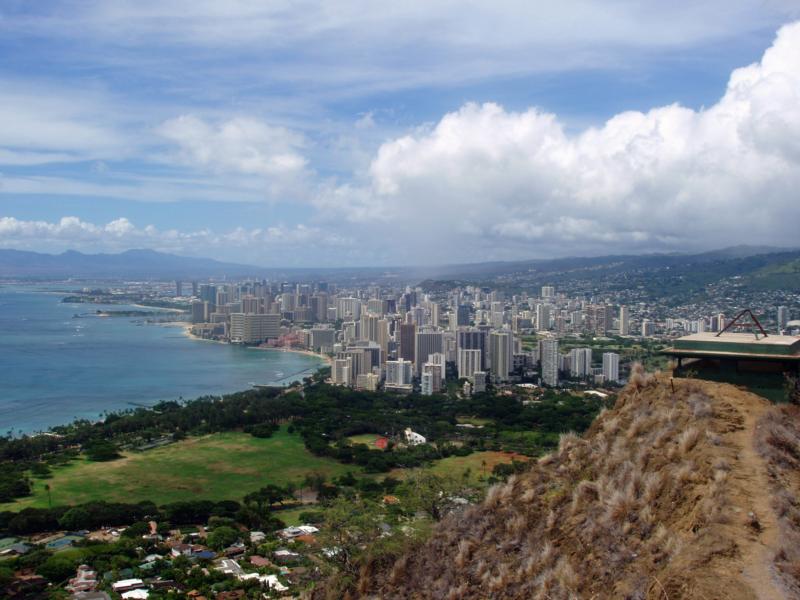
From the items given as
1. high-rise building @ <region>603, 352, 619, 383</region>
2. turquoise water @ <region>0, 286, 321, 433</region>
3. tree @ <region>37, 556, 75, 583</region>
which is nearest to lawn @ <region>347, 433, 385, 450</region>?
tree @ <region>37, 556, 75, 583</region>

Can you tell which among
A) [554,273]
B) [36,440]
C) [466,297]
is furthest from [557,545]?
[554,273]

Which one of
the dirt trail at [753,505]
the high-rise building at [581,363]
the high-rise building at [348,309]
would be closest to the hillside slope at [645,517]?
the dirt trail at [753,505]

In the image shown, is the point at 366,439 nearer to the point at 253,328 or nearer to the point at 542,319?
the point at 253,328

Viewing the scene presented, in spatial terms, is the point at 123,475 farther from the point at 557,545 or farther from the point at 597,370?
the point at 597,370

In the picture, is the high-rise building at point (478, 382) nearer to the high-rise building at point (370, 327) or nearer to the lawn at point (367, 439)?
the lawn at point (367, 439)

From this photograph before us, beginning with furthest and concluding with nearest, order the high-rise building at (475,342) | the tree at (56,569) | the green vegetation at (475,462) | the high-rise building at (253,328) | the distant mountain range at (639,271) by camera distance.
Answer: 1. the distant mountain range at (639,271)
2. the high-rise building at (253,328)
3. the high-rise building at (475,342)
4. the green vegetation at (475,462)
5. the tree at (56,569)

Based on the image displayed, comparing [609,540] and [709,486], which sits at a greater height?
[709,486]

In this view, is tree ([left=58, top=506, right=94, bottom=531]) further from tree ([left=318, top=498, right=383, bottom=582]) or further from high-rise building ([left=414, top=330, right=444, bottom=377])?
high-rise building ([left=414, top=330, right=444, bottom=377])

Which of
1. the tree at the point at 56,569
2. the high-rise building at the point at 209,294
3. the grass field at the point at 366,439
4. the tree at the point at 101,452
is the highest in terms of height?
the high-rise building at the point at 209,294
